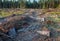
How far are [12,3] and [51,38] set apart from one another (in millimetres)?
1313

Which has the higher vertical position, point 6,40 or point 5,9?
point 5,9

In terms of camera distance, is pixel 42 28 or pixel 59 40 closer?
pixel 59 40

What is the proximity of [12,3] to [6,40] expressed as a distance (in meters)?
1.02

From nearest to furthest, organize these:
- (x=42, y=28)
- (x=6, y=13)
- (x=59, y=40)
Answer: (x=59, y=40), (x=42, y=28), (x=6, y=13)

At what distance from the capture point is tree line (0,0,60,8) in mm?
3699

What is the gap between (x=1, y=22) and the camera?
3.43 m

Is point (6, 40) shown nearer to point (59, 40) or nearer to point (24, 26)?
point (24, 26)

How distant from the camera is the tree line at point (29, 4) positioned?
3.70 m

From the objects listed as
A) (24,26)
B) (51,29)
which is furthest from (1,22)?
(51,29)

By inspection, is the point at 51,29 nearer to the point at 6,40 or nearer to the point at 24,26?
the point at 24,26

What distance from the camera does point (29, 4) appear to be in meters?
3.72

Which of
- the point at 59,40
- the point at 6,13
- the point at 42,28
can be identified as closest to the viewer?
the point at 59,40

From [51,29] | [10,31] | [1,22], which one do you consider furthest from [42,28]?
[1,22]

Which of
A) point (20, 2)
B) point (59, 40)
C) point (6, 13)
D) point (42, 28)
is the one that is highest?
point (20, 2)
